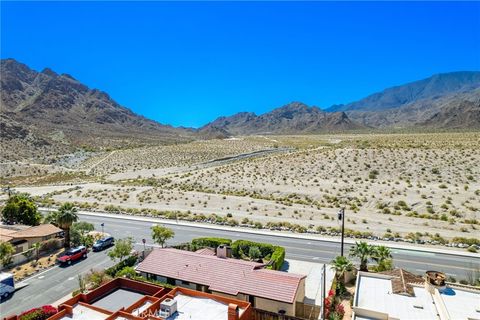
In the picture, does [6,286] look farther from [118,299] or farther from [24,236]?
[118,299]

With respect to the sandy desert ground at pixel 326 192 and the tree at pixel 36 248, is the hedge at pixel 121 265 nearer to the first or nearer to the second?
the tree at pixel 36 248

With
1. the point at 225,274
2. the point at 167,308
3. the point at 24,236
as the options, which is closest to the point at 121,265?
the point at 225,274

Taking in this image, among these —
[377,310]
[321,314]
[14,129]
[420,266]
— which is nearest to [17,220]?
[321,314]

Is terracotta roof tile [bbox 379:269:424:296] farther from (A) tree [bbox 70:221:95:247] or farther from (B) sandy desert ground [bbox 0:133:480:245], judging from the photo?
(A) tree [bbox 70:221:95:247]

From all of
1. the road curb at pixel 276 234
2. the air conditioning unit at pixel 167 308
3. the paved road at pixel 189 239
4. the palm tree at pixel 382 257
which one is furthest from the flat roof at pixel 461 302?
the air conditioning unit at pixel 167 308

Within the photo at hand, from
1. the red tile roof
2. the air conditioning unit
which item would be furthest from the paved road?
the air conditioning unit

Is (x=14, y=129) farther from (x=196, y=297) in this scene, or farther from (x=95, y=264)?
(x=196, y=297)

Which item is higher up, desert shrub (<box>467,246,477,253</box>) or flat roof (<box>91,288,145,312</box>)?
desert shrub (<box>467,246,477,253</box>)
